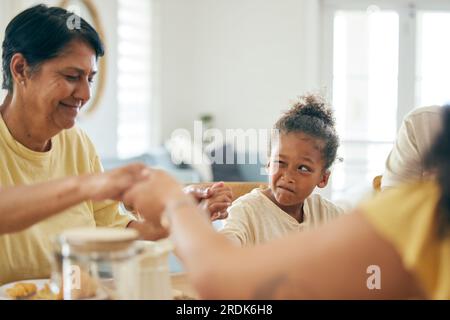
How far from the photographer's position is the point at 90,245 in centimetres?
90

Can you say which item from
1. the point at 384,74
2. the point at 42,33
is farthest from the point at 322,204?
the point at 384,74

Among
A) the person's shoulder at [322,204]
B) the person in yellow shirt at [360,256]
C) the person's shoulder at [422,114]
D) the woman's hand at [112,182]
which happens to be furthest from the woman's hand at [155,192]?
the person's shoulder at [422,114]

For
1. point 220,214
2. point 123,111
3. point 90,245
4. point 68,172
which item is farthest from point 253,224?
point 123,111

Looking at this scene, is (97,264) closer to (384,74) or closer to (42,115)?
(42,115)

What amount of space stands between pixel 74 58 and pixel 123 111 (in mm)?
3346

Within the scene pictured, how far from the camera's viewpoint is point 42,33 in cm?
143

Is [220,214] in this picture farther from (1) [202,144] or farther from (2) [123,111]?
(1) [202,144]

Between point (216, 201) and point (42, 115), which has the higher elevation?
point (42, 115)

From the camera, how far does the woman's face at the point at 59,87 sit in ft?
4.84

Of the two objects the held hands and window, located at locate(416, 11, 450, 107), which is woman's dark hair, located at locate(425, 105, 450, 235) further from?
window, located at locate(416, 11, 450, 107)

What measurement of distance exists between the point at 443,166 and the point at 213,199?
27.4 inches

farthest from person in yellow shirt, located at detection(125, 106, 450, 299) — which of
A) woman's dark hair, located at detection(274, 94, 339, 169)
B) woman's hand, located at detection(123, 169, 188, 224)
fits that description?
woman's dark hair, located at detection(274, 94, 339, 169)

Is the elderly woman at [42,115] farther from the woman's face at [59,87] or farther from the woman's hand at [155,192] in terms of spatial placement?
the woman's hand at [155,192]

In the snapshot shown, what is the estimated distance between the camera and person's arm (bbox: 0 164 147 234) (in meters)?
1.04
